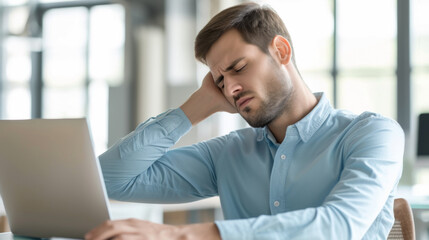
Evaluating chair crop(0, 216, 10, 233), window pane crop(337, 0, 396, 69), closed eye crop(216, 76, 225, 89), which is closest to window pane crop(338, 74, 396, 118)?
window pane crop(337, 0, 396, 69)

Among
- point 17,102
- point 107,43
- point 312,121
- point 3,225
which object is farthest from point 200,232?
point 17,102

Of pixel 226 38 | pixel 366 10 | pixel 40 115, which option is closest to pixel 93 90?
pixel 40 115

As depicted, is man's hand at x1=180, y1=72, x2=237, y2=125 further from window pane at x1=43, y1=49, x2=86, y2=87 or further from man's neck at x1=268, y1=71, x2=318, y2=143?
window pane at x1=43, y1=49, x2=86, y2=87

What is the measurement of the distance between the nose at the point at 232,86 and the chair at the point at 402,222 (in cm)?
50

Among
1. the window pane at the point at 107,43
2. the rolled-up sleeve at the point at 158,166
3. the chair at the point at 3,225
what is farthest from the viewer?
the window pane at the point at 107,43

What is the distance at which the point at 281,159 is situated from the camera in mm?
1491

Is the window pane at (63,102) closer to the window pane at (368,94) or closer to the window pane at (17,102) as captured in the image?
the window pane at (17,102)

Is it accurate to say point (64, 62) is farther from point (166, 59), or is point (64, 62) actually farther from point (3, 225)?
point (3, 225)

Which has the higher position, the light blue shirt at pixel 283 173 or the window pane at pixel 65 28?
the window pane at pixel 65 28

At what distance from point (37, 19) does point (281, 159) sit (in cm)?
788

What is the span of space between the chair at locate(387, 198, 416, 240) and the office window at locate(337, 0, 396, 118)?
16.6 ft

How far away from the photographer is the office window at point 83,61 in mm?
8078

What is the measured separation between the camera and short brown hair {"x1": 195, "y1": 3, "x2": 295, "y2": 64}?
60.7 inches

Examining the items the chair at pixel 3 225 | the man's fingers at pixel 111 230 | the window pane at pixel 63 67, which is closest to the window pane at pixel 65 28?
the window pane at pixel 63 67
